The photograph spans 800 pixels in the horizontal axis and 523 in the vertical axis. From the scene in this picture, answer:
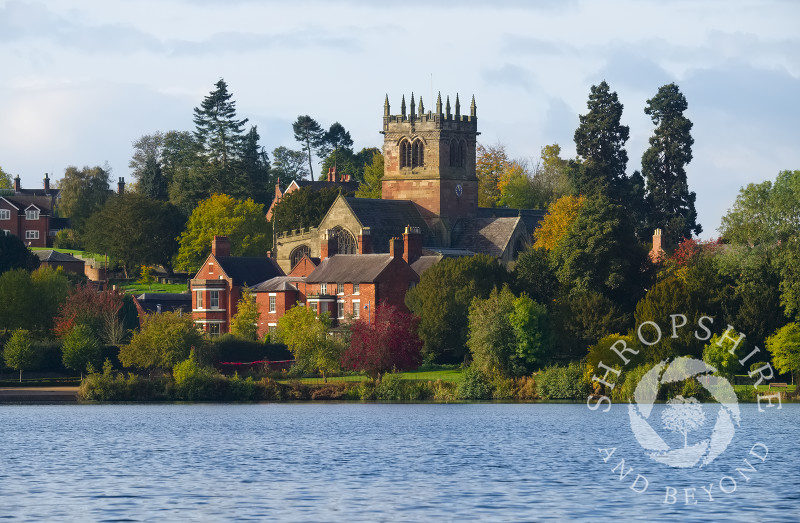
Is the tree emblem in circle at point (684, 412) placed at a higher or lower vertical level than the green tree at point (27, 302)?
lower

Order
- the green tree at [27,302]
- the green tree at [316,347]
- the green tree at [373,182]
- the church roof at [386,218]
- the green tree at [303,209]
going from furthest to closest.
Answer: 1. the green tree at [373,182]
2. the green tree at [303,209]
3. the church roof at [386,218]
4. the green tree at [27,302]
5. the green tree at [316,347]

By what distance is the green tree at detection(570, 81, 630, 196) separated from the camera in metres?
121

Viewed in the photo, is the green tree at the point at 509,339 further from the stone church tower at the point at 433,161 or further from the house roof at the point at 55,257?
the house roof at the point at 55,257

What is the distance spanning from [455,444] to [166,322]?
38135 millimetres

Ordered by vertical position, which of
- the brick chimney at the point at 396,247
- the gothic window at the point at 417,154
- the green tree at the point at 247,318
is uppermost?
the gothic window at the point at 417,154

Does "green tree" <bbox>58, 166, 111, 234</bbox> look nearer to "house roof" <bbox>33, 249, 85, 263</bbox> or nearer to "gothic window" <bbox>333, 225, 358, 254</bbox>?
"house roof" <bbox>33, 249, 85, 263</bbox>

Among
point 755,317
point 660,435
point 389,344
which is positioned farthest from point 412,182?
point 660,435

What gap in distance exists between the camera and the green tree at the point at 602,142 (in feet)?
398

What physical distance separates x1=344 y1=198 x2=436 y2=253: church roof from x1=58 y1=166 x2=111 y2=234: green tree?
5582 centimetres

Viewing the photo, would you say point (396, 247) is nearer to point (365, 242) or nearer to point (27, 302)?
point (365, 242)

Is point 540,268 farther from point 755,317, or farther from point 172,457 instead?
point 172,457

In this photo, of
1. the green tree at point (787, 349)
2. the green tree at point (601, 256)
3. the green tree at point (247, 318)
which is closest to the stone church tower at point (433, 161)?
the green tree at point (247, 318)

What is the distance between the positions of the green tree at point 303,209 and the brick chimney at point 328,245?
17.2 meters

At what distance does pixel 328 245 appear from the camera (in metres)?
119
